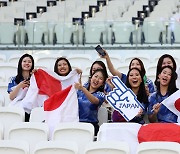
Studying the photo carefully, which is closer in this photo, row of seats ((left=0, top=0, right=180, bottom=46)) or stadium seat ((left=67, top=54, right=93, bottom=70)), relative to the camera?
stadium seat ((left=67, top=54, right=93, bottom=70))

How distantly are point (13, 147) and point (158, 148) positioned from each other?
1.74m

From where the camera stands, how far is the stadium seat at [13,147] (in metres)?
9.62

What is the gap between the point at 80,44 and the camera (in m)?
18.7

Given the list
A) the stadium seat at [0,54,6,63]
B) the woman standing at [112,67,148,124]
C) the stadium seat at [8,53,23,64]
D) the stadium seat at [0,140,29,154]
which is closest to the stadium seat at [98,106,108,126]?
the woman standing at [112,67,148,124]

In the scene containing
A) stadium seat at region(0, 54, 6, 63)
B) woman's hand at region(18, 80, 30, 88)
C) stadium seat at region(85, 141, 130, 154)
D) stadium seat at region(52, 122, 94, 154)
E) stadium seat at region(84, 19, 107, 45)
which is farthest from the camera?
stadium seat at region(84, 19, 107, 45)

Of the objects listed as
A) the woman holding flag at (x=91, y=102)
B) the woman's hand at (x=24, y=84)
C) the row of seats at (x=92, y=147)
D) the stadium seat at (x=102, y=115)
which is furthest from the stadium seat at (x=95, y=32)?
the row of seats at (x=92, y=147)

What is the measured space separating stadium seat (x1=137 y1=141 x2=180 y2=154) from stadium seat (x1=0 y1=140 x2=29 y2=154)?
137 centimetres

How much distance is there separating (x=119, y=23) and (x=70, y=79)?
6346 mm

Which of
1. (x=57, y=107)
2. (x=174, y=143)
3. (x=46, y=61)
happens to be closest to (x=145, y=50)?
(x=46, y=61)

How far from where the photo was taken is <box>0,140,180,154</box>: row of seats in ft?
30.5

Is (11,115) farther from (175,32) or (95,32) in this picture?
(175,32)

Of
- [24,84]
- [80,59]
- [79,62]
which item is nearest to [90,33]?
[80,59]

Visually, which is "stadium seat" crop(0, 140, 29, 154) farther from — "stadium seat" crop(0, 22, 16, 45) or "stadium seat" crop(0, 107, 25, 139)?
"stadium seat" crop(0, 22, 16, 45)

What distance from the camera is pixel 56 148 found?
9.56 metres
